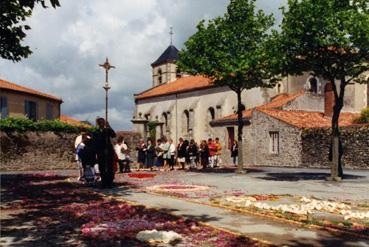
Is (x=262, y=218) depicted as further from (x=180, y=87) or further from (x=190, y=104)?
(x=180, y=87)

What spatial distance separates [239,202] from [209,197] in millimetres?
1374

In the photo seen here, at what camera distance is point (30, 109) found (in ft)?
142

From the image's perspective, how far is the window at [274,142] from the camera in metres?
32.8

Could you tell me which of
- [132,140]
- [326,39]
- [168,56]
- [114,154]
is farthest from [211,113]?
[114,154]

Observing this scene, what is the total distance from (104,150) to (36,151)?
48.7 ft

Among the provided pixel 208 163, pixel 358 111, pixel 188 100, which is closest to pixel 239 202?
pixel 208 163

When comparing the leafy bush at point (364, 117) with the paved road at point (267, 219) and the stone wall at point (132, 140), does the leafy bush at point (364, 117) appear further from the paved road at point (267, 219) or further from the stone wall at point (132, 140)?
the paved road at point (267, 219)

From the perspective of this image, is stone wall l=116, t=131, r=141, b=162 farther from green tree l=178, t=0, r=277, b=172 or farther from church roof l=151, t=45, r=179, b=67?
church roof l=151, t=45, r=179, b=67

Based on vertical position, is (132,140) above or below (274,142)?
above

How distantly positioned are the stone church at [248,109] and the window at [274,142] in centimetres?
7

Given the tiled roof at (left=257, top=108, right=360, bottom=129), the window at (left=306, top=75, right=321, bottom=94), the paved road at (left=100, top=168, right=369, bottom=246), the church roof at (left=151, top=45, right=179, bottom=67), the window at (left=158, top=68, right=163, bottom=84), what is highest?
the church roof at (left=151, top=45, right=179, bottom=67)

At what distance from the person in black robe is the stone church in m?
7.58

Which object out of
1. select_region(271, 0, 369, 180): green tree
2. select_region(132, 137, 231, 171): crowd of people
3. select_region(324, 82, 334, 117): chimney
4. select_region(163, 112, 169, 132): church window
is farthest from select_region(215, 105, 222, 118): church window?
select_region(271, 0, 369, 180): green tree

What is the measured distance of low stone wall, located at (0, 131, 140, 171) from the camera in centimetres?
2691
